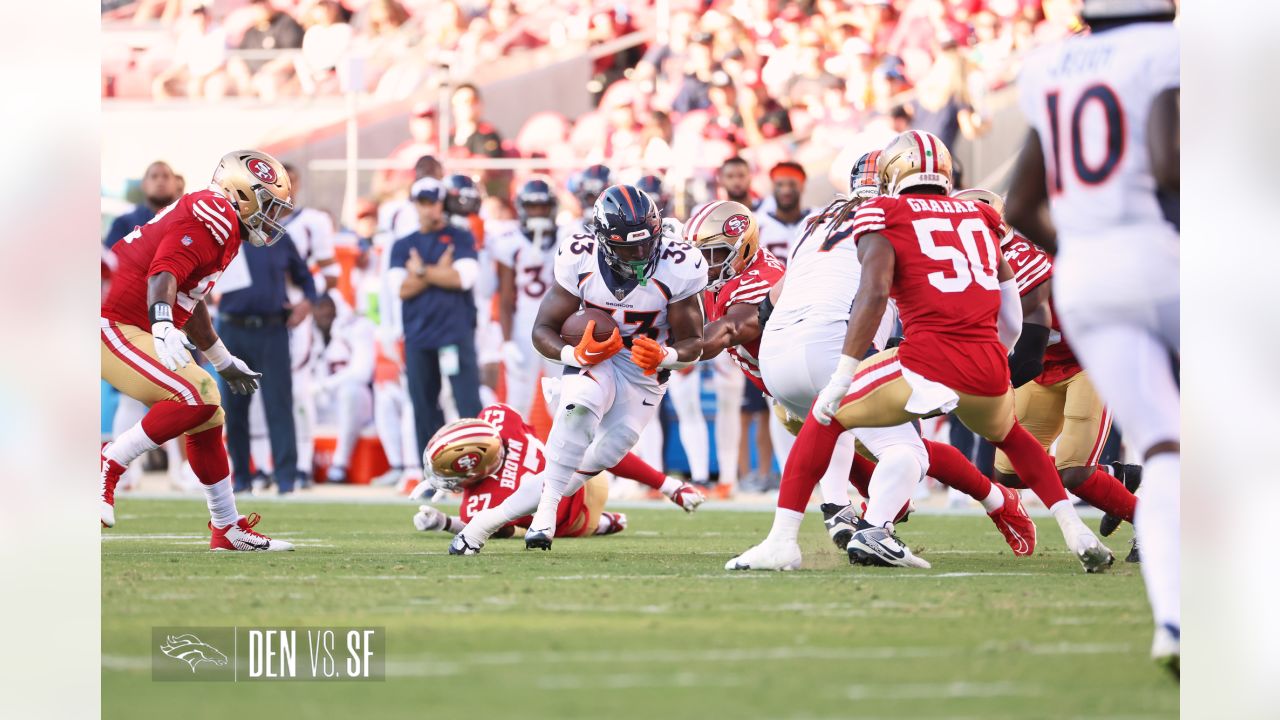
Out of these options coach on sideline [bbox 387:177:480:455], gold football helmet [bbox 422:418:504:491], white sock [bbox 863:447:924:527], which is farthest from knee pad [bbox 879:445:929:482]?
coach on sideline [bbox 387:177:480:455]

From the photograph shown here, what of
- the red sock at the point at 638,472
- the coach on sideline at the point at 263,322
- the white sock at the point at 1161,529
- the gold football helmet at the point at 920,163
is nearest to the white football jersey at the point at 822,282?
the gold football helmet at the point at 920,163

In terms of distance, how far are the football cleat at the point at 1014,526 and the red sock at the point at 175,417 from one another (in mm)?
3196

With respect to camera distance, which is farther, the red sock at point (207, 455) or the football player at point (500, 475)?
the football player at point (500, 475)

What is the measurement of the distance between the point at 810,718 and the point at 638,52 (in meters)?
14.3

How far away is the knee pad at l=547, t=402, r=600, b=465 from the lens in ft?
22.0

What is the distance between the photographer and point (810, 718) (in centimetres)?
351

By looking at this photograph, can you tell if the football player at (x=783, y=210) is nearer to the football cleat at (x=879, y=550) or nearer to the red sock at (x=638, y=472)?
the red sock at (x=638, y=472)

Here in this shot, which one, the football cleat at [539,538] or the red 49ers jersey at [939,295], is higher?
the red 49ers jersey at [939,295]

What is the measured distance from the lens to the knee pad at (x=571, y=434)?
A: 6.69 m

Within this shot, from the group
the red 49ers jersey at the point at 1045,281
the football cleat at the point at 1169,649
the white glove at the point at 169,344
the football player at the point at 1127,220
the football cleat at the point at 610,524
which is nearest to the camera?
the football cleat at the point at 1169,649

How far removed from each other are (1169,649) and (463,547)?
3426 millimetres

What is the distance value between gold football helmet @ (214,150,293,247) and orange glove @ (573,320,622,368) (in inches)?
55.2

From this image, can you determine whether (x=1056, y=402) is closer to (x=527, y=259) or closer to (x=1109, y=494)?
(x=1109, y=494)
